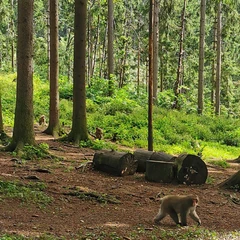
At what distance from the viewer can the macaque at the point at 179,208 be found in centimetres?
691

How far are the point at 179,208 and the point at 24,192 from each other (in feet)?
9.79

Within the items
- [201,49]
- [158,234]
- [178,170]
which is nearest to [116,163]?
[178,170]

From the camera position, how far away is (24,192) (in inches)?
309

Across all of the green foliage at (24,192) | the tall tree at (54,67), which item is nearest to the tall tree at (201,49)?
the tall tree at (54,67)

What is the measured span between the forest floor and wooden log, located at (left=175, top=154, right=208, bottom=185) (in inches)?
9.9

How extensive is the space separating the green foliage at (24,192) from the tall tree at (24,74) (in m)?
3.52

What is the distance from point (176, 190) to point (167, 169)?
34.9 inches

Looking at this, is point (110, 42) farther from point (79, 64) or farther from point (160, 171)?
point (160, 171)

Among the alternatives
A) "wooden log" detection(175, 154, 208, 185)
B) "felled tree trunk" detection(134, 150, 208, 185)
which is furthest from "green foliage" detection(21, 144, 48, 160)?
"wooden log" detection(175, 154, 208, 185)

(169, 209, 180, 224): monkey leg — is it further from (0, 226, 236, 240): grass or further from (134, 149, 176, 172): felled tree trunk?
(134, 149, 176, 172): felled tree trunk

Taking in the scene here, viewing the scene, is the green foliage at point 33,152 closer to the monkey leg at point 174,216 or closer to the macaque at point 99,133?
the macaque at point 99,133

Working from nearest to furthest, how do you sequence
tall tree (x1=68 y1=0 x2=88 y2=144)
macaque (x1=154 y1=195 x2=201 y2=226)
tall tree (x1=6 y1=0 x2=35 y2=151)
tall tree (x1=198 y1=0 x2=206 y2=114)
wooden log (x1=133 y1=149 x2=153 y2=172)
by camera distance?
macaque (x1=154 y1=195 x2=201 y2=226), wooden log (x1=133 y1=149 x2=153 y2=172), tall tree (x1=6 y1=0 x2=35 y2=151), tall tree (x1=68 y1=0 x2=88 y2=144), tall tree (x1=198 y1=0 x2=206 y2=114)

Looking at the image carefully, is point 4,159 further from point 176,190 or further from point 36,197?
point 176,190

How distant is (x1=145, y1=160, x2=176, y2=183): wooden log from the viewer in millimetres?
10375
